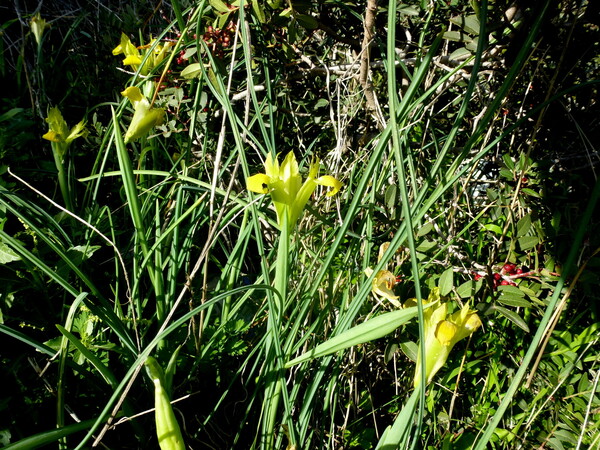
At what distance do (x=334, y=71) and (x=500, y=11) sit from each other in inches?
16.9

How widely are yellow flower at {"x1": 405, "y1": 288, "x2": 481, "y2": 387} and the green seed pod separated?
35 cm

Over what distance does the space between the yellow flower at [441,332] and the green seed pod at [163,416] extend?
1.16 ft

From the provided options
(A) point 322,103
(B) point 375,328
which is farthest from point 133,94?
(B) point 375,328

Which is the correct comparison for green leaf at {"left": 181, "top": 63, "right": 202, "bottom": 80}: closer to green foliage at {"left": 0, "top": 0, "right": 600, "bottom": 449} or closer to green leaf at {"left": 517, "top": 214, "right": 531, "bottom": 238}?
green foliage at {"left": 0, "top": 0, "right": 600, "bottom": 449}

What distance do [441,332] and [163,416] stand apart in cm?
40

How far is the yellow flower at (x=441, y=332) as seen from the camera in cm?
75

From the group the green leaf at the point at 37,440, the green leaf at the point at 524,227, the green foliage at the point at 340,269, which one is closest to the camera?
the green leaf at the point at 37,440

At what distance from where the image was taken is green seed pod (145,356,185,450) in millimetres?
615

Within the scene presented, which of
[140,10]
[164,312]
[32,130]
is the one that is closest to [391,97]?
[164,312]

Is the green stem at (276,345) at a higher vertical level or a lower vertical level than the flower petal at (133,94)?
lower

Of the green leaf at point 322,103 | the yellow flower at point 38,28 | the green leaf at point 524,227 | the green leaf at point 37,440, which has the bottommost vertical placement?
the green leaf at point 37,440

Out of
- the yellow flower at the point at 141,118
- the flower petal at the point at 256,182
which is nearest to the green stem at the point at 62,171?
the yellow flower at the point at 141,118

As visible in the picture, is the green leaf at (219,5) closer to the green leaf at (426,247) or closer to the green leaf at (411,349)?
the green leaf at (426,247)

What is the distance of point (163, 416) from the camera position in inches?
24.4
